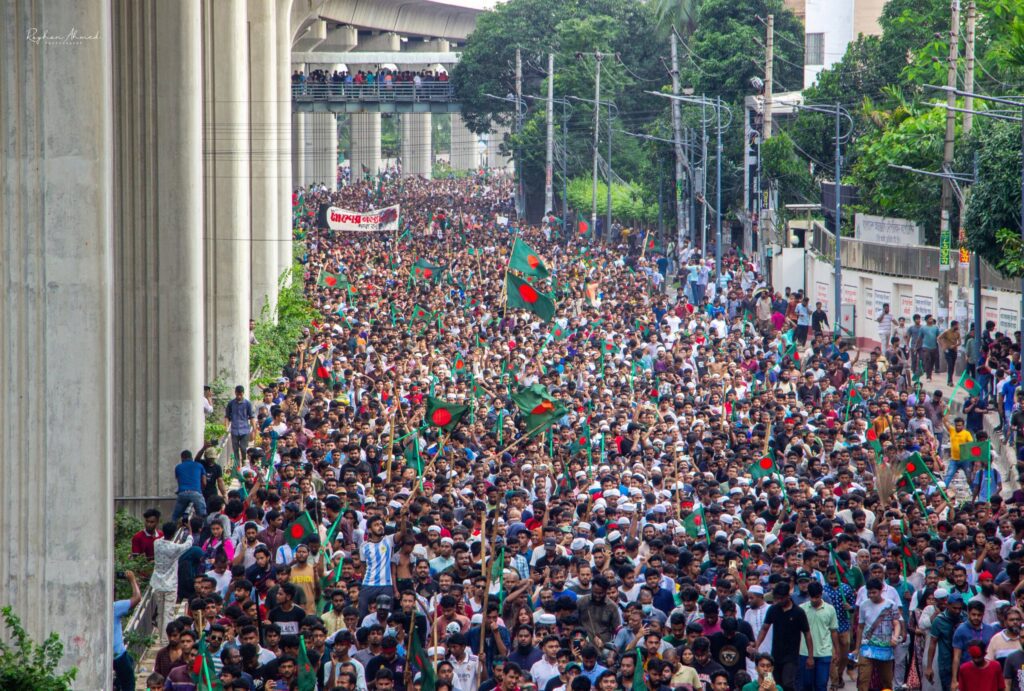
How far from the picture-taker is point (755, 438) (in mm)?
20453

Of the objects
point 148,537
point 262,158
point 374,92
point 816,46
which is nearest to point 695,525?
point 148,537

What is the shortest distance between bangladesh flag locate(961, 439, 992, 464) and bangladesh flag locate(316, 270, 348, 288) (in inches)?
803

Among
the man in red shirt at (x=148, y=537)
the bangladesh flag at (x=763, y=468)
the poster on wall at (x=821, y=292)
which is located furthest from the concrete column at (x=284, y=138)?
the man in red shirt at (x=148, y=537)

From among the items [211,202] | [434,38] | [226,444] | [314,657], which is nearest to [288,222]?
[211,202]

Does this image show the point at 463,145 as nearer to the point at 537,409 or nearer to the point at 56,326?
the point at 537,409

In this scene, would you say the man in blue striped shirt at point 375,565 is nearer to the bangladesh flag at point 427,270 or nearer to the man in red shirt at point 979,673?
the man in red shirt at point 979,673

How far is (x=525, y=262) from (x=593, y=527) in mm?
12460

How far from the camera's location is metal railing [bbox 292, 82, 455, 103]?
80.4m

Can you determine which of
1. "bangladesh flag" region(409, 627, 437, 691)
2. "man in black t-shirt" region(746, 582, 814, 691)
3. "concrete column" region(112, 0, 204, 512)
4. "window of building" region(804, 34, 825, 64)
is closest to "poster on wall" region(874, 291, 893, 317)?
"concrete column" region(112, 0, 204, 512)

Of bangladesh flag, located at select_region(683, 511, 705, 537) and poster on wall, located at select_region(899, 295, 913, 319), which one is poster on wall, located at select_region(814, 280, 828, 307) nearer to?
poster on wall, located at select_region(899, 295, 913, 319)

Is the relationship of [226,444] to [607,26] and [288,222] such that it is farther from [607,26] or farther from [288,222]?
[607,26]

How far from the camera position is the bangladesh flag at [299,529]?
14.8 m

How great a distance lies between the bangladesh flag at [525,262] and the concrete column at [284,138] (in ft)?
41.9

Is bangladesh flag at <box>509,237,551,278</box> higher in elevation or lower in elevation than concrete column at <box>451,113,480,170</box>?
lower
